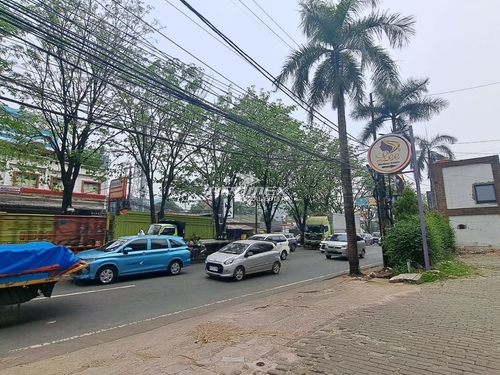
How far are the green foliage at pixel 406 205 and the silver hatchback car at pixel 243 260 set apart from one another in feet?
25.6

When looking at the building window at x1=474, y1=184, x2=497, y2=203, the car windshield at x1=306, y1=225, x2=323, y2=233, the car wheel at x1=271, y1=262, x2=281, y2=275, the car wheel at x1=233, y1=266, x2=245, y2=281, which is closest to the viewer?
the car wheel at x1=233, y1=266, x2=245, y2=281

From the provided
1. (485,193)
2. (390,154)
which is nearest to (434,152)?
(485,193)

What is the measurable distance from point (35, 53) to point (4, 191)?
1409 centimetres

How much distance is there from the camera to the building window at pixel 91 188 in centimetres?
2780

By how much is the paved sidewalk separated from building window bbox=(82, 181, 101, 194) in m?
24.7

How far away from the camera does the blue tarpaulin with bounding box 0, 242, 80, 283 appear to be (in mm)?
6191

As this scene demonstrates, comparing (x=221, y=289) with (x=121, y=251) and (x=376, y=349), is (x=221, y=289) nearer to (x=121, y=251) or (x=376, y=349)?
(x=121, y=251)

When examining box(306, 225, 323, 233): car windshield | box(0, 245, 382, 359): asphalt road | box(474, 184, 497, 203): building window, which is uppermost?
box(474, 184, 497, 203): building window

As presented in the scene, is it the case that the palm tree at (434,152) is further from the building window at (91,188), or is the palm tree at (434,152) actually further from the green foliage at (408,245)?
the building window at (91,188)

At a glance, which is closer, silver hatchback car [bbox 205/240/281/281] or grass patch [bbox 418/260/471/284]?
grass patch [bbox 418/260/471/284]

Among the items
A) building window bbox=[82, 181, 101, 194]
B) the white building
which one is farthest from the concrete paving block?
building window bbox=[82, 181, 101, 194]

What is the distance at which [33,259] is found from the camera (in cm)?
652

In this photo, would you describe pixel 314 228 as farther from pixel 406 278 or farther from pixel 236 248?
pixel 406 278

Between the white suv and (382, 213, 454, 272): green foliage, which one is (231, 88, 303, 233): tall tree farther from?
(382, 213, 454, 272): green foliage
